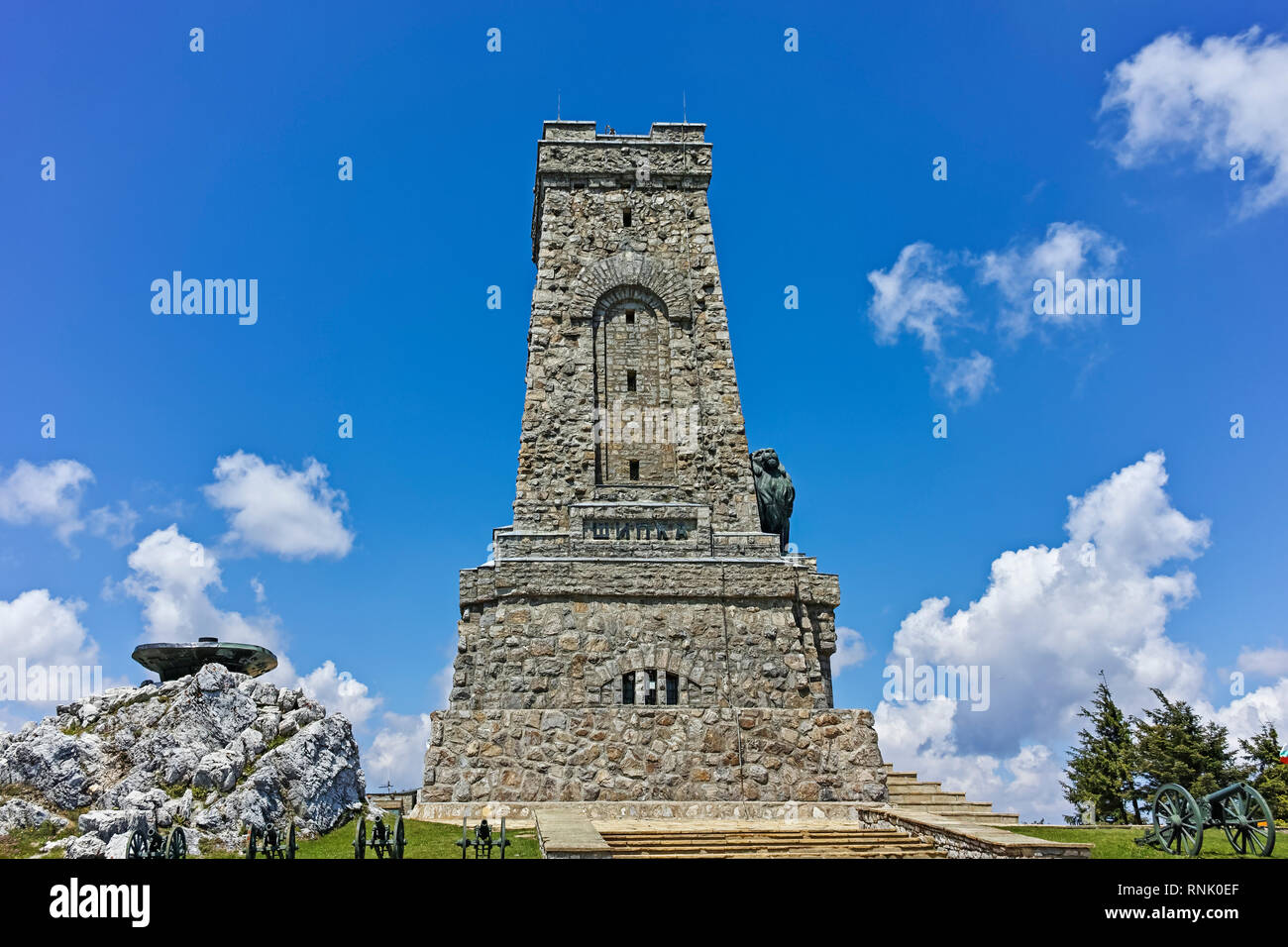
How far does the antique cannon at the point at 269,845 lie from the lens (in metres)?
10.7

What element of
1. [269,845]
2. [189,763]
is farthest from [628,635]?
[269,845]

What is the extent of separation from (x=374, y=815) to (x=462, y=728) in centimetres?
336

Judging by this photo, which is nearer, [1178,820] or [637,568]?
[1178,820]

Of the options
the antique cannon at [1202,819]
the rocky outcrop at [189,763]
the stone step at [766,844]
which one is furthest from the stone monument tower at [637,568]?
the antique cannon at [1202,819]

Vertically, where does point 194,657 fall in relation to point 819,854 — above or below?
above

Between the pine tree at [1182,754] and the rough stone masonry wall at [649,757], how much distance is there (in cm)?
1327

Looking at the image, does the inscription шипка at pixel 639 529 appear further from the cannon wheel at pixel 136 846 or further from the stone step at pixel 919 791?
the cannon wheel at pixel 136 846

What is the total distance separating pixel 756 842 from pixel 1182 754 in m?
18.1

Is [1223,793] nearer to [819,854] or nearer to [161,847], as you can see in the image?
[819,854]

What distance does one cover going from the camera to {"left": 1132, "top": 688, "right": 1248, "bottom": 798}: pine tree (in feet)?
91.2

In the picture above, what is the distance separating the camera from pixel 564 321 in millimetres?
25688

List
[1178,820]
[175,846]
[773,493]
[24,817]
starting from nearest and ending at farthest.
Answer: [175,846]
[1178,820]
[24,817]
[773,493]

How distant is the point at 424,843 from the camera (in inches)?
593

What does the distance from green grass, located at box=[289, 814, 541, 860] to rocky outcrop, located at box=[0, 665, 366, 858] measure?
377mm
